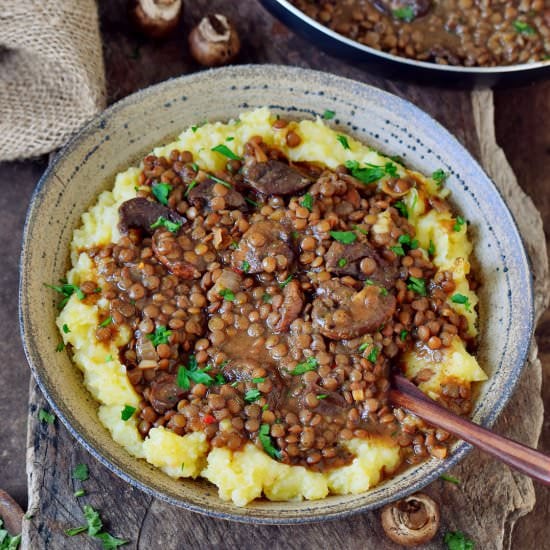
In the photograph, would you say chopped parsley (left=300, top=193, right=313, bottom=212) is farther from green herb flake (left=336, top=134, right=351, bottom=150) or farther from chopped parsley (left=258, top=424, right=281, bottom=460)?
chopped parsley (left=258, top=424, right=281, bottom=460)

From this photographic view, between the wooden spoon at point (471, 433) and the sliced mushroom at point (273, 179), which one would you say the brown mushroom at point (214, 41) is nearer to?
the sliced mushroom at point (273, 179)

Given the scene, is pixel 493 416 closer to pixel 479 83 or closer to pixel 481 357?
pixel 481 357

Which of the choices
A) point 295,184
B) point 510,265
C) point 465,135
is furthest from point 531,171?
point 295,184

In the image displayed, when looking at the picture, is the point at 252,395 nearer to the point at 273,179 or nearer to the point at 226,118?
the point at 273,179

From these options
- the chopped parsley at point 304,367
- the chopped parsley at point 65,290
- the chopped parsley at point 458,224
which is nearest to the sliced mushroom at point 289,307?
the chopped parsley at point 304,367

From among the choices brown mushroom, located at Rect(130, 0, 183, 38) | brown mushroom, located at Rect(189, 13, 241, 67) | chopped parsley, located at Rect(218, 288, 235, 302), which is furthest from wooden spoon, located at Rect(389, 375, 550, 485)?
brown mushroom, located at Rect(130, 0, 183, 38)

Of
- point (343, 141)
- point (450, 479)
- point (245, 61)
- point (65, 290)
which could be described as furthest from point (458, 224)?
point (65, 290)
